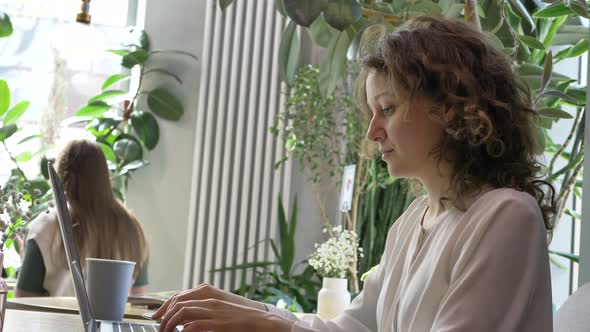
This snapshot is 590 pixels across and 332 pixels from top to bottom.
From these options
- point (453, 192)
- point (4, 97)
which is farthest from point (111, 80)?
point (453, 192)

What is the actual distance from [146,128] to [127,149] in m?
0.16

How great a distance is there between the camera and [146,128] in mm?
4863

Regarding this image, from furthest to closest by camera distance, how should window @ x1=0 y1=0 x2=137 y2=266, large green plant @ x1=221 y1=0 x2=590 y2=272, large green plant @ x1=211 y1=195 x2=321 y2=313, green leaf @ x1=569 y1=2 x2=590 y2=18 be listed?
window @ x1=0 y1=0 x2=137 y2=266 → large green plant @ x1=211 y1=195 x2=321 y2=313 → large green plant @ x1=221 y1=0 x2=590 y2=272 → green leaf @ x1=569 y1=2 x2=590 y2=18

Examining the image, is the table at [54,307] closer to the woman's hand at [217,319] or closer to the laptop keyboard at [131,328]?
the laptop keyboard at [131,328]

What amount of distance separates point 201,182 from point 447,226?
139 inches

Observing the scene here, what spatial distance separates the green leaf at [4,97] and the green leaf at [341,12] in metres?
2.77

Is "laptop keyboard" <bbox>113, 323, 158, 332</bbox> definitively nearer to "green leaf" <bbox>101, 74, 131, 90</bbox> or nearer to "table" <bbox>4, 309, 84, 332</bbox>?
"table" <bbox>4, 309, 84, 332</bbox>

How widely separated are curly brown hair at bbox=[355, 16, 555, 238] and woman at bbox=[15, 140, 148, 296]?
76.6 inches

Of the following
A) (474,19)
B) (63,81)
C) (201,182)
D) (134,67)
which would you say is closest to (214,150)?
(201,182)

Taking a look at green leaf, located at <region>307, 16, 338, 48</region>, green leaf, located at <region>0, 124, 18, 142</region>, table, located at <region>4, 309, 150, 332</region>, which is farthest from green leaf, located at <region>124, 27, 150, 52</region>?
table, located at <region>4, 309, 150, 332</region>

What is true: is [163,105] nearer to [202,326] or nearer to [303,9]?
[303,9]

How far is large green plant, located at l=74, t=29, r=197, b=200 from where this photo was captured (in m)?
4.86

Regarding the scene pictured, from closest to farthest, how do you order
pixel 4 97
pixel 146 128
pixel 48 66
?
pixel 4 97
pixel 146 128
pixel 48 66

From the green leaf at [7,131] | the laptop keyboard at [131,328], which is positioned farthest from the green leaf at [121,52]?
the laptop keyboard at [131,328]
